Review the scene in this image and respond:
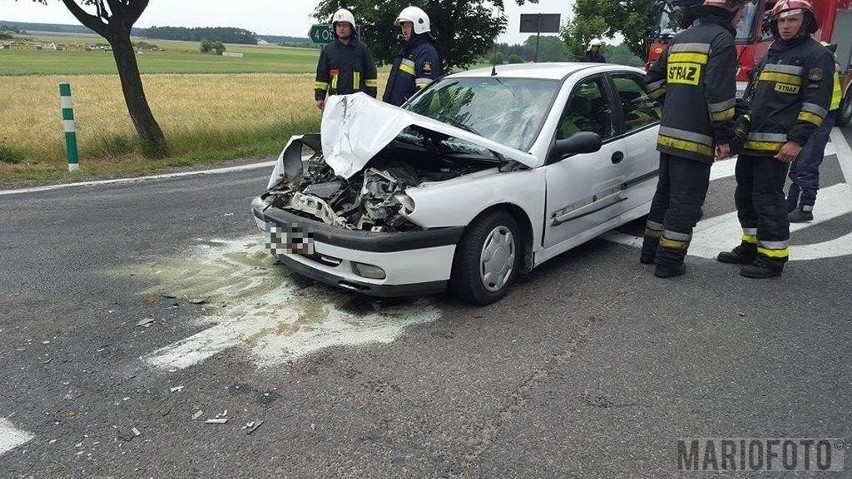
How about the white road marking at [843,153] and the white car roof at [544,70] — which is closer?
the white car roof at [544,70]

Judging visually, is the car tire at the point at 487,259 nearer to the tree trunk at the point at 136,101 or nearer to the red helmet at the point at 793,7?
the red helmet at the point at 793,7

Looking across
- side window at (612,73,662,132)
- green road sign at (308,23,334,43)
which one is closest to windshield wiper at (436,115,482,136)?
side window at (612,73,662,132)

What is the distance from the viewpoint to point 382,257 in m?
3.44

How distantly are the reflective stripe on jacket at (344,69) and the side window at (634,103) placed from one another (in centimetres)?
332

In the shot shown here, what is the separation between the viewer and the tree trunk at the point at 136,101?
9492 millimetres

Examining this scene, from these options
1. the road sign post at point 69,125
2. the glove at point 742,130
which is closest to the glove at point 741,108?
the glove at point 742,130

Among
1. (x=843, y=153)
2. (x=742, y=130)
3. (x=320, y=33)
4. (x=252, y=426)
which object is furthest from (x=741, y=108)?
(x=320, y=33)

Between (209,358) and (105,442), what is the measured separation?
701 mm

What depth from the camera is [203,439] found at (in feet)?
8.34

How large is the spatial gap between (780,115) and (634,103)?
1.13 meters

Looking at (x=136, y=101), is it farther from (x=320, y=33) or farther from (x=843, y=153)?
(x=843, y=153)

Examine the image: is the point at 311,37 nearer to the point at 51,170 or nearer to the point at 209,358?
the point at 51,170

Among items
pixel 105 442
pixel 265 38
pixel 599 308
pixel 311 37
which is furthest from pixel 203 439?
pixel 265 38

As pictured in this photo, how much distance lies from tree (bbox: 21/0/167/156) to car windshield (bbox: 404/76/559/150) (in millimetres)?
6204
